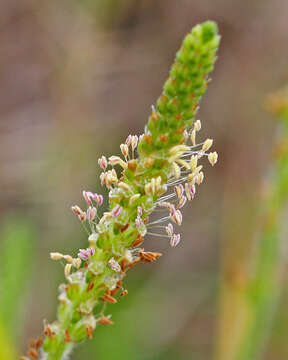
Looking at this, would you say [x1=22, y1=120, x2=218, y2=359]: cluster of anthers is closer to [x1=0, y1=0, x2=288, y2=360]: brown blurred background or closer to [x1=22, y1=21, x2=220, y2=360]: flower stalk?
[x1=22, y1=21, x2=220, y2=360]: flower stalk

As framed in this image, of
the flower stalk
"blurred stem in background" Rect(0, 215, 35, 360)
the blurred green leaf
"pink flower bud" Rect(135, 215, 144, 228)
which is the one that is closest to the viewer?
the flower stalk

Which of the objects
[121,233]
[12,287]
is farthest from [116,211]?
[12,287]

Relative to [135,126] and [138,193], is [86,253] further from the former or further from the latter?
[135,126]

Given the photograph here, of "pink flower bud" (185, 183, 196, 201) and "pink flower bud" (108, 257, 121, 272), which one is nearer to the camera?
"pink flower bud" (108, 257, 121, 272)

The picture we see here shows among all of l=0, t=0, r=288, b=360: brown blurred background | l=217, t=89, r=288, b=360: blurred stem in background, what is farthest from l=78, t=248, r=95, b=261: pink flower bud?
l=0, t=0, r=288, b=360: brown blurred background

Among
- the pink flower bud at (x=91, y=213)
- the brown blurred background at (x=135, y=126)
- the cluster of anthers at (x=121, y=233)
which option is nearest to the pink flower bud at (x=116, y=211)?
the cluster of anthers at (x=121, y=233)
